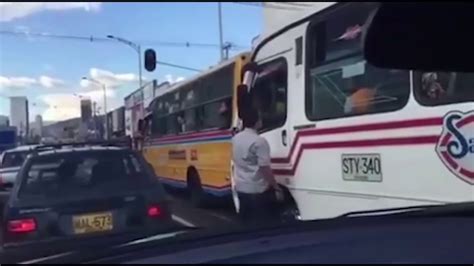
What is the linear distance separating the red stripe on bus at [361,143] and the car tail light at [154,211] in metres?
1.41

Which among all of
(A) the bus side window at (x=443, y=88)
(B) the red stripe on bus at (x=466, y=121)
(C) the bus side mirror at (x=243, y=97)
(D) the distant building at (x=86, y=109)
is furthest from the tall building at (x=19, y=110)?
(C) the bus side mirror at (x=243, y=97)

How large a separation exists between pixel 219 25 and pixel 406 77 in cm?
409

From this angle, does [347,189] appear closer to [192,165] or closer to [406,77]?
[406,77]

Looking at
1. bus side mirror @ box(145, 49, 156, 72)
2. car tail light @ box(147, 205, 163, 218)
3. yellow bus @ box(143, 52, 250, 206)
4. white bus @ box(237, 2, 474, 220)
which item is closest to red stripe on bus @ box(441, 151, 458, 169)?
white bus @ box(237, 2, 474, 220)

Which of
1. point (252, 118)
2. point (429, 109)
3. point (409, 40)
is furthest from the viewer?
point (252, 118)

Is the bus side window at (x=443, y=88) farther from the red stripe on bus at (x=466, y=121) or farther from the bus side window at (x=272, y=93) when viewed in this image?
the bus side window at (x=272, y=93)

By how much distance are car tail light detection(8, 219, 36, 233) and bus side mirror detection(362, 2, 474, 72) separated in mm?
4850

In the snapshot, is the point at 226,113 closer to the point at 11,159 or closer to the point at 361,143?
the point at 11,159

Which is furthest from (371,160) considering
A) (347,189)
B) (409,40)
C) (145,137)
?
(409,40)

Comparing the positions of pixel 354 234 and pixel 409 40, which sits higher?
pixel 409 40

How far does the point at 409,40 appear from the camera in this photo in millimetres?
2539

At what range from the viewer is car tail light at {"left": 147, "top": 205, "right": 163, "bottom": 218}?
720 centimetres

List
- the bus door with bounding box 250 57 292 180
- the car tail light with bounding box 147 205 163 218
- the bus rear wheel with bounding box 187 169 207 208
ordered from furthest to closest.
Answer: the bus rear wheel with bounding box 187 169 207 208
the bus door with bounding box 250 57 292 180
the car tail light with bounding box 147 205 163 218

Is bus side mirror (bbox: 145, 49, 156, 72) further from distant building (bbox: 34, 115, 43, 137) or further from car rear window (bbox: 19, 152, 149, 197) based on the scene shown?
car rear window (bbox: 19, 152, 149, 197)
